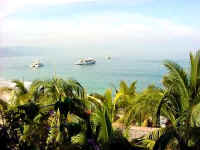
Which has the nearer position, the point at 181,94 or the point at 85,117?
the point at 85,117

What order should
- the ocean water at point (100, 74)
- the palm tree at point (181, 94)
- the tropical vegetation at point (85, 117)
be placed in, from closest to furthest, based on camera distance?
the tropical vegetation at point (85, 117), the palm tree at point (181, 94), the ocean water at point (100, 74)

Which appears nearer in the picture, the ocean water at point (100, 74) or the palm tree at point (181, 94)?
the palm tree at point (181, 94)

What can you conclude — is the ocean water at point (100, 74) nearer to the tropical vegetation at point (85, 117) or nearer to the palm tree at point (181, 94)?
the palm tree at point (181, 94)

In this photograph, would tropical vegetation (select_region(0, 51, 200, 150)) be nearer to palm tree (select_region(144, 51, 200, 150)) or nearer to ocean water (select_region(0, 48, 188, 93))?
palm tree (select_region(144, 51, 200, 150))

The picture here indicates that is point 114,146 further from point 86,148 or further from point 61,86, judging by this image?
point 61,86

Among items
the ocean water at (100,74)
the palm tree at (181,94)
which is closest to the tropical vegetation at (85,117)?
the palm tree at (181,94)

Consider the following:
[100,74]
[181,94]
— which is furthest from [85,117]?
[100,74]

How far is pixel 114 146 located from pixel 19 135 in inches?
75.3

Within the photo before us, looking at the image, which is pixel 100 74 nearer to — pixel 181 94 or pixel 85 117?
pixel 181 94

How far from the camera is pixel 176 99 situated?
201 inches

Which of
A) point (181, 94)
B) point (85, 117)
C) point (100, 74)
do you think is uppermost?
point (181, 94)

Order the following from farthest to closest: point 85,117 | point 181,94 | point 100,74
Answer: point 100,74, point 181,94, point 85,117

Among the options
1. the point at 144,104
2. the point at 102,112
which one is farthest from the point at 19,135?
the point at 144,104

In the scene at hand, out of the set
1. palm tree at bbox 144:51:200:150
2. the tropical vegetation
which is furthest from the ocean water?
the tropical vegetation
